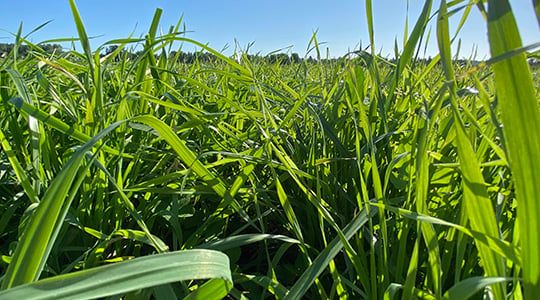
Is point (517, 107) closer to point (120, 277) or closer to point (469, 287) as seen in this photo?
point (469, 287)

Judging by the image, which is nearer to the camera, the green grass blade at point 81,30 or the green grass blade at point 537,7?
the green grass blade at point 537,7

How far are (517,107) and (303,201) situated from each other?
45cm

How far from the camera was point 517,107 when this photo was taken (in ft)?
0.69

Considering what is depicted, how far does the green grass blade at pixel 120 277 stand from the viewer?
220 mm

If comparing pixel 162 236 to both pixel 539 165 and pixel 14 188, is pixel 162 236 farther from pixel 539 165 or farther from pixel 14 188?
pixel 539 165

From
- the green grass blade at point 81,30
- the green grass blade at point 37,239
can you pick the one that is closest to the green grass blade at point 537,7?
the green grass blade at point 37,239

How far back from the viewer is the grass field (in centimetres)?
23

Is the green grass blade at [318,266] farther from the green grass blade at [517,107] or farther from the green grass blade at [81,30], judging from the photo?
the green grass blade at [81,30]

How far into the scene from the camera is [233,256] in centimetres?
57

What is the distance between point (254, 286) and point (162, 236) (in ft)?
0.70

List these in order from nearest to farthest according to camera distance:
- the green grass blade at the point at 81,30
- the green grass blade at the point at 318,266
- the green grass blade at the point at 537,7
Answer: the green grass blade at the point at 537,7, the green grass blade at the point at 318,266, the green grass blade at the point at 81,30

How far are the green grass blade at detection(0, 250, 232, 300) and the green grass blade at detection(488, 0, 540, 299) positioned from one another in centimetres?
19

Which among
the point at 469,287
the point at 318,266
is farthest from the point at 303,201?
the point at 469,287

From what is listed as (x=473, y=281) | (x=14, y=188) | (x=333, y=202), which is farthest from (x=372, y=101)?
(x=14, y=188)
